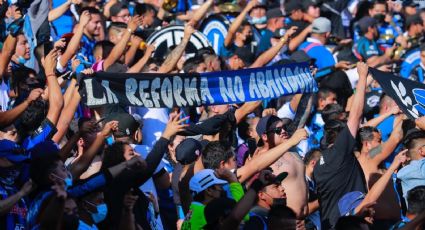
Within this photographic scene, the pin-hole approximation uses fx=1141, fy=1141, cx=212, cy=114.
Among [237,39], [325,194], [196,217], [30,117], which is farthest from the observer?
[237,39]

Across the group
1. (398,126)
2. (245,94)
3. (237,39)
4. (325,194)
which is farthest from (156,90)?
(237,39)

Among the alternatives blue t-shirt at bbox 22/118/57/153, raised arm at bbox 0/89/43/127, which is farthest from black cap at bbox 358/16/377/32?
raised arm at bbox 0/89/43/127

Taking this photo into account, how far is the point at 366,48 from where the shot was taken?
1756 centimetres

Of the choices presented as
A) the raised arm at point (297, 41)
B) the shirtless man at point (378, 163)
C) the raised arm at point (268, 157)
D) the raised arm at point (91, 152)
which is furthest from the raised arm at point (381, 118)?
the raised arm at point (91, 152)

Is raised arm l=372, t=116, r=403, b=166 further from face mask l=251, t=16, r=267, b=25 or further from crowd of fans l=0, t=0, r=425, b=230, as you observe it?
face mask l=251, t=16, r=267, b=25

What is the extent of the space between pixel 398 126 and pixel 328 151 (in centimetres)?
140

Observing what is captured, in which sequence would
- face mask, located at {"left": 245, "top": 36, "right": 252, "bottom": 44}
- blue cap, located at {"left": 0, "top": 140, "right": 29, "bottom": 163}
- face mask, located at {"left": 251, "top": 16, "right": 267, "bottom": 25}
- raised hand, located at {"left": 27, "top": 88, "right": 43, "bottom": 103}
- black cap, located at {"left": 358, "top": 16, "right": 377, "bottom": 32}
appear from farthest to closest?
black cap, located at {"left": 358, "top": 16, "right": 377, "bottom": 32} < face mask, located at {"left": 251, "top": 16, "right": 267, "bottom": 25} < face mask, located at {"left": 245, "top": 36, "right": 252, "bottom": 44} < raised hand, located at {"left": 27, "top": 88, "right": 43, "bottom": 103} < blue cap, located at {"left": 0, "top": 140, "right": 29, "bottom": 163}

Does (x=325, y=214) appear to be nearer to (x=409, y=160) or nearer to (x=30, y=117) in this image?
(x=409, y=160)

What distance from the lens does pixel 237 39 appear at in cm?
1515

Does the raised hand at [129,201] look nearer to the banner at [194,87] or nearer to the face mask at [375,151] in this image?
the banner at [194,87]

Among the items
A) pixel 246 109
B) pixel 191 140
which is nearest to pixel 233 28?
pixel 246 109

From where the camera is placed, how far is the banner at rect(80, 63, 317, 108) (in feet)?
34.4

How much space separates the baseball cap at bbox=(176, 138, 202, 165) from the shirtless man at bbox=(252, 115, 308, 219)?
0.54 metres

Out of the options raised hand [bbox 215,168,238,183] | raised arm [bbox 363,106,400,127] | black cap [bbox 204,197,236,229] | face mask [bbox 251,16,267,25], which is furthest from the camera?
face mask [bbox 251,16,267,25]
